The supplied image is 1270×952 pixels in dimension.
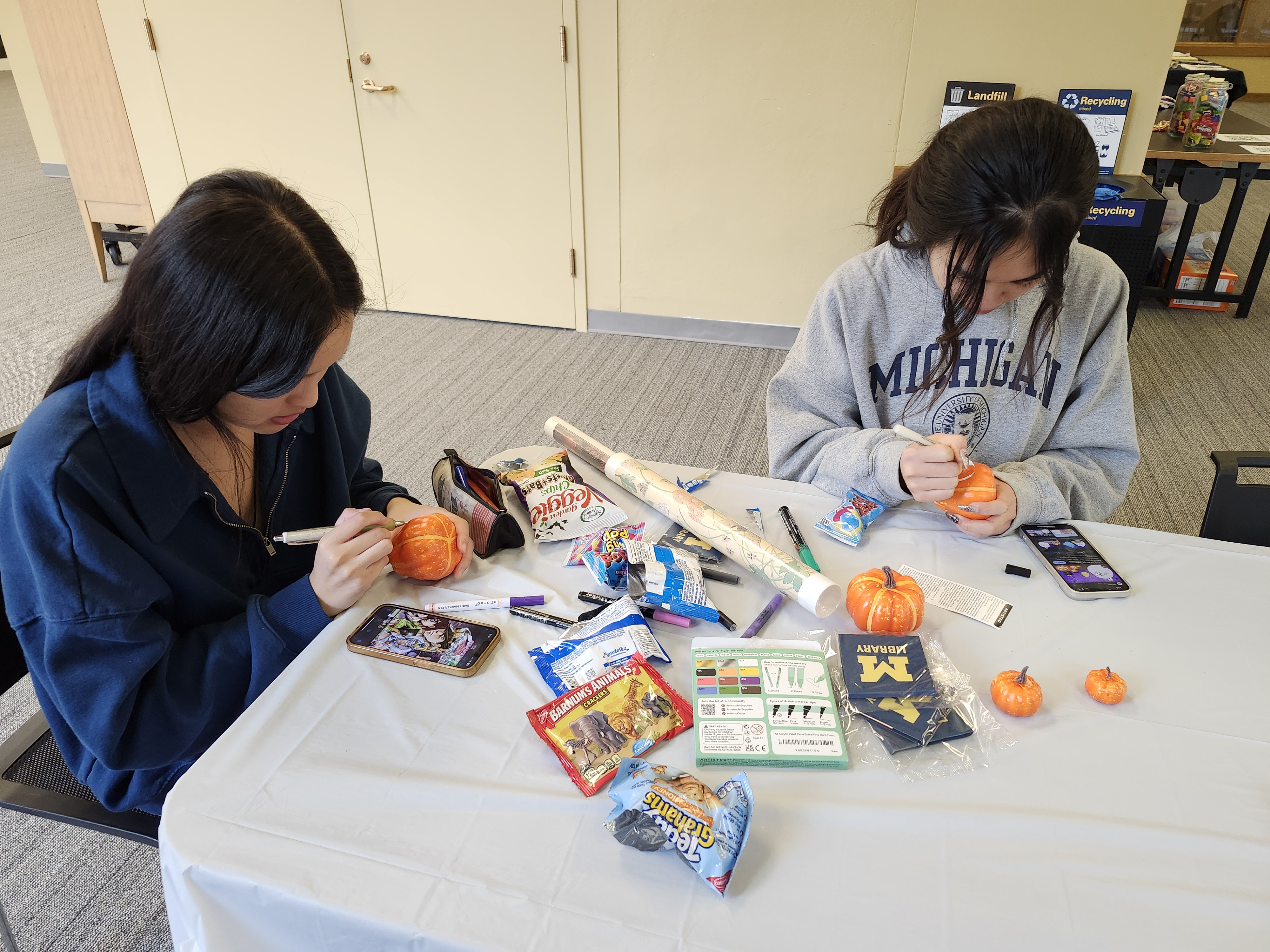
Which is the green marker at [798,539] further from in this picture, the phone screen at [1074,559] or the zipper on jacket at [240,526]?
the zipper on jacket at [240,526]

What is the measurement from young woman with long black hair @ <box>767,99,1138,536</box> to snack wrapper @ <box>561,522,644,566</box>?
324mm

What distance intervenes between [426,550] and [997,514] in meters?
0.78

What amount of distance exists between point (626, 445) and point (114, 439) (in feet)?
6.63

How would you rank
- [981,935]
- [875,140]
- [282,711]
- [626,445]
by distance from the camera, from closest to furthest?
[981,935] → [282,711] → [626,445] → [875,140]

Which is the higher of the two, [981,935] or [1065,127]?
[1065,127]

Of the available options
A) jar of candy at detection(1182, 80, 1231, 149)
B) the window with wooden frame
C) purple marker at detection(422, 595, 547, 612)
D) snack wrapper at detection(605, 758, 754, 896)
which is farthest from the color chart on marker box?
the window with wooden frame

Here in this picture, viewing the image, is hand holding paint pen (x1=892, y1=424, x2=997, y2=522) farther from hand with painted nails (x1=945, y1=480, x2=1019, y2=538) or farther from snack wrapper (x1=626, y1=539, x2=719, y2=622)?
snack wrapper (x1=626, y1=539, x2=719, y2=622)

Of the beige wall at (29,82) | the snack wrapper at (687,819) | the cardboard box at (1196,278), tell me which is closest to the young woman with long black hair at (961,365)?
the snack wrapper at (687,819)

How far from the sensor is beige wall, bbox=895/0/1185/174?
265cm

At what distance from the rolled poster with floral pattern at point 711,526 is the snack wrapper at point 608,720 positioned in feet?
0.73

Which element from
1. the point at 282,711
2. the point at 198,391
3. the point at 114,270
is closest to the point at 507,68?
the point at 114,270

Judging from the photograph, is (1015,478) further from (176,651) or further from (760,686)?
(176,651)

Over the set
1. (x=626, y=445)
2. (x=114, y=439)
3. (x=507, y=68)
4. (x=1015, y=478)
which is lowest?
(x=626, y=445)

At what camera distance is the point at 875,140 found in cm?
305
